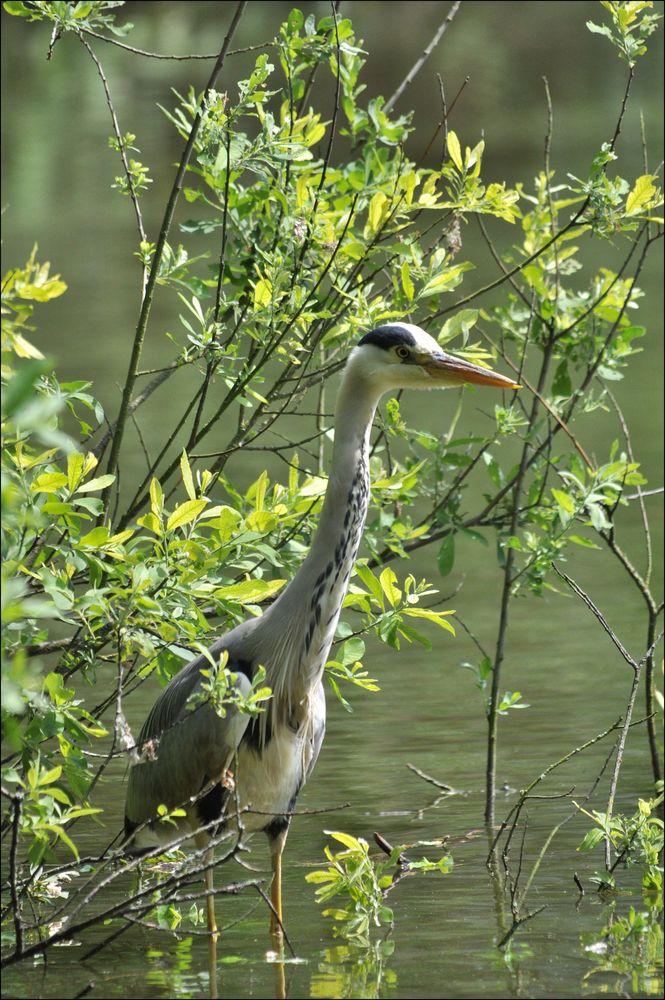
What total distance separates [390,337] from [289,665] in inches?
41.5

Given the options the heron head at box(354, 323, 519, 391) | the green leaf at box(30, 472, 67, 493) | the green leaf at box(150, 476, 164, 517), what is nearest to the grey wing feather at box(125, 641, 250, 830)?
the green leaf at box(150, 476, 164, 517)

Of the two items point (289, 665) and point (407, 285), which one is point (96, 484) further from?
point (407, 285)

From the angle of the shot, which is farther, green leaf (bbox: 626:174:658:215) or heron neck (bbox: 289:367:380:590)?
green leaf (bbox: 626:174:658:215)


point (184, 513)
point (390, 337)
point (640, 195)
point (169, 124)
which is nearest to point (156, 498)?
point (184, 513)

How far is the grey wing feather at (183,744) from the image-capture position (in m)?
5.11

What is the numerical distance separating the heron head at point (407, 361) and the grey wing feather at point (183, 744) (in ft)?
3.27

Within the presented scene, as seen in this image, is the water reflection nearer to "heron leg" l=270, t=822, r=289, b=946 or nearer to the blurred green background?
"heron leg" l=270, t=822, r=289, b=946

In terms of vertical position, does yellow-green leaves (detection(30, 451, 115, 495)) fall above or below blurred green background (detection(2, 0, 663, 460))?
below

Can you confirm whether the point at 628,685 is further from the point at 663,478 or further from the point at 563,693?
the point at 663,478

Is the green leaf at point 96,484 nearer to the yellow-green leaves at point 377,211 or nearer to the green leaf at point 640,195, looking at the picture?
the yellow-green leaves at point 377,211

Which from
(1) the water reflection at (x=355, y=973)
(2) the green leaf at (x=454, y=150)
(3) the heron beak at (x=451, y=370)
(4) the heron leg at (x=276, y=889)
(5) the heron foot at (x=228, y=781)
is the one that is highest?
(2) the green leaf at (x=454, y=150)

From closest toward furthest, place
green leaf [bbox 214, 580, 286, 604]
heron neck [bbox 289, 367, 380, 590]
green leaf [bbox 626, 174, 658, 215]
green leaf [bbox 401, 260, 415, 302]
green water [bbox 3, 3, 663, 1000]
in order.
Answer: green leaf [bbox 214, 580, 286, 604] < green water [bbox 3, 3, 663, 1000] < heron neck [bbox 289, 367, 380, 590] < green leaf [bbox 401, 260, 415, 302] < green leaf [bbox 626, 174, 658, 215]

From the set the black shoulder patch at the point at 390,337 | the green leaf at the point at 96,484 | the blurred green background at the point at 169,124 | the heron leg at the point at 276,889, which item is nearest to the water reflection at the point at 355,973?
the heron leg at the point at 276,889

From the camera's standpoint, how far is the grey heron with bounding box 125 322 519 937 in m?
4.95
